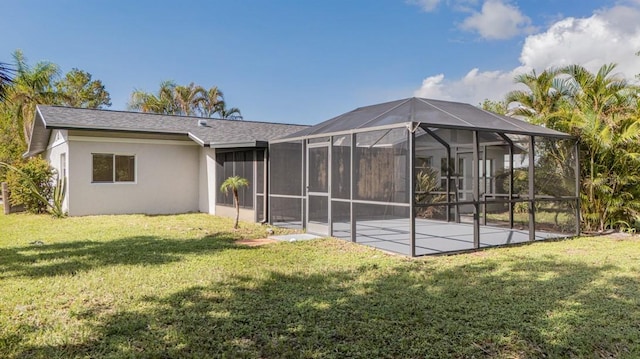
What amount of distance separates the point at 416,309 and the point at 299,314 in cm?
120

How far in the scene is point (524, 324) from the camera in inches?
149

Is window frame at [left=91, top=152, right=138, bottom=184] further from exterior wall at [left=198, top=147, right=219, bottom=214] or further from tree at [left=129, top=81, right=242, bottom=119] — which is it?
tree at [left=129, top=81, right=242, bottom=119]

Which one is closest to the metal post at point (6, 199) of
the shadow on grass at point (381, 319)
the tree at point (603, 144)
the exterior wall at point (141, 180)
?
the exterior wall at point (141, 180)

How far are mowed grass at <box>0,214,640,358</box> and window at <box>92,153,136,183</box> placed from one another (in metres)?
5.54

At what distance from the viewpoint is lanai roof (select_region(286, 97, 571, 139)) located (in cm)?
743

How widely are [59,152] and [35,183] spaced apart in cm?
127

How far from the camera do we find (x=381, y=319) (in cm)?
394

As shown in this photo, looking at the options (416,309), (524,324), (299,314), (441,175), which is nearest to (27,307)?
(299,314)

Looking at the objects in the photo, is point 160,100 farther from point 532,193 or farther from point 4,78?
point 532,193

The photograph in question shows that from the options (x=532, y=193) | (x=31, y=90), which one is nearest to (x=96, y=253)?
(x=532, y=193)

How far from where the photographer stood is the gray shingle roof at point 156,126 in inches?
478

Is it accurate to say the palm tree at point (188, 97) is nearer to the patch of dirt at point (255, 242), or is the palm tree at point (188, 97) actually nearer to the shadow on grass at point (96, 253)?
the shadow on grass at point (96, 253)

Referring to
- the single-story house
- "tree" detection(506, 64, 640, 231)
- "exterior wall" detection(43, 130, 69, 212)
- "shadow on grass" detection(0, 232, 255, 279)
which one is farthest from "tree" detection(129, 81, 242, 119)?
"tree" detection(506, 64, 640, 231)

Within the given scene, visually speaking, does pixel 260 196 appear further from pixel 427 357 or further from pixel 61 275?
pixel 427 357
